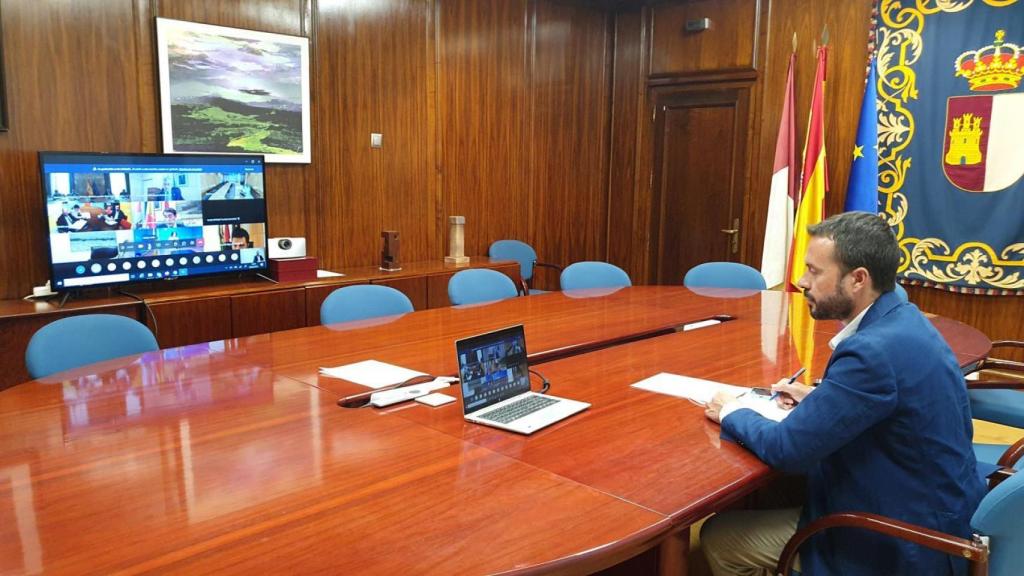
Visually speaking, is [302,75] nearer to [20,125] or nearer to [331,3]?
[331,3]

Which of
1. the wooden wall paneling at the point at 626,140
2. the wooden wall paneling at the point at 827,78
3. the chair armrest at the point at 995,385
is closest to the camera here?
the chair armrest at the point at 995,385

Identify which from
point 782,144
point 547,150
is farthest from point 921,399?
point 547,150

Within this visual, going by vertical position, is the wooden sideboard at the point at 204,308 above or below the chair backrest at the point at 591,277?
below

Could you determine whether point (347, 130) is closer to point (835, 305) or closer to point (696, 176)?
point (696, 176)

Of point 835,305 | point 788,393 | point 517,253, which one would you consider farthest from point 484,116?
point 835,305

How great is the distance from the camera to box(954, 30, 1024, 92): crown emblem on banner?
4.48 m

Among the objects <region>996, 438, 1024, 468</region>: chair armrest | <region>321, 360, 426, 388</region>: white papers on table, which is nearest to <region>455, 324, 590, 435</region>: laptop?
<region>321, 360, 426, 388</region>: white papers on table

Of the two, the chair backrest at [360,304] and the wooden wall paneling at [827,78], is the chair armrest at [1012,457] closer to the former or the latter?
the chair backrest at [360,304]

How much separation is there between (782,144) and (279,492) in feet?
16.1

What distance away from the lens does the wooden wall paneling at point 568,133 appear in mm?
6055

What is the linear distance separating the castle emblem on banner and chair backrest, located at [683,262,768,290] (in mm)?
1621

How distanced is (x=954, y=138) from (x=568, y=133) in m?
2.87

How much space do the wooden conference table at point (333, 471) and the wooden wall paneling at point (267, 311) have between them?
52.4 inches

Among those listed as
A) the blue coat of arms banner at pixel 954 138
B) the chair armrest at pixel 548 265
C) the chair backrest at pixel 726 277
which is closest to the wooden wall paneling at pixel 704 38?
the blue coat of arms banner at pixel 954 138
